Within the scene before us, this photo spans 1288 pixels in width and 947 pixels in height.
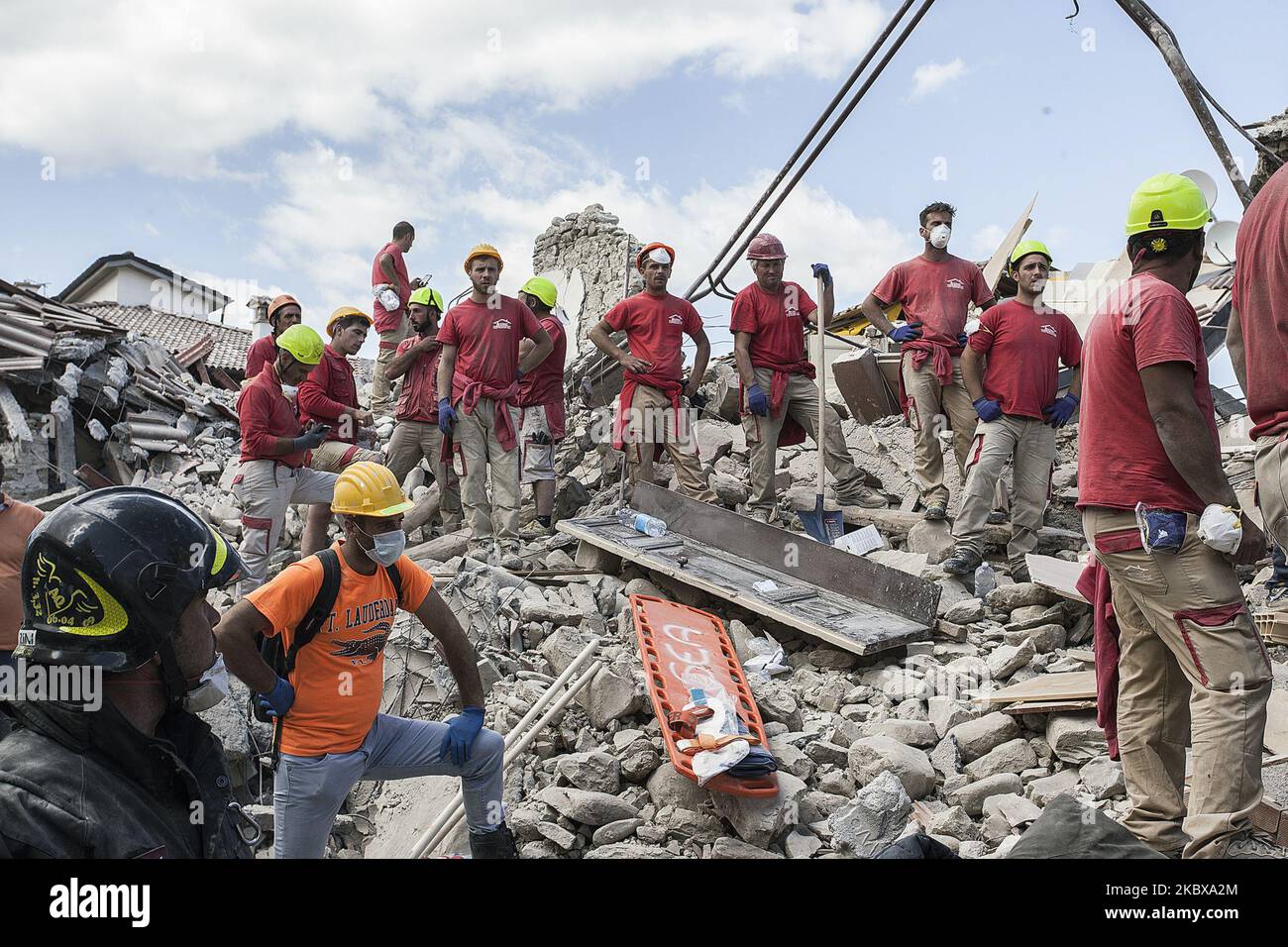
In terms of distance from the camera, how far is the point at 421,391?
8523mm

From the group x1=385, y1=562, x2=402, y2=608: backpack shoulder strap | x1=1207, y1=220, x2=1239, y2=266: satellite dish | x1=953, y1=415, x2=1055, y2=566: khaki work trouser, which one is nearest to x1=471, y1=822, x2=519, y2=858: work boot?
x1=385, y1=562, x2=402, y2=608: backpack shoulder strap

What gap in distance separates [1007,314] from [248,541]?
18.7ft

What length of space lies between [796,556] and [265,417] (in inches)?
152

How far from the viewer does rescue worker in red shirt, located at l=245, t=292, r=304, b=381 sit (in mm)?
7988

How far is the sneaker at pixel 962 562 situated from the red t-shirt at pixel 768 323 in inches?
86.7

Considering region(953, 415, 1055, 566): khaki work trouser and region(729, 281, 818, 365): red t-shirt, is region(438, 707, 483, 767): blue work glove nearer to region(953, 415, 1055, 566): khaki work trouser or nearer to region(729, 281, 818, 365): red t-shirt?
region(953, 415, 1055, 566): khaki work trouser

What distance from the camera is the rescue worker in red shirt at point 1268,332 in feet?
9.43

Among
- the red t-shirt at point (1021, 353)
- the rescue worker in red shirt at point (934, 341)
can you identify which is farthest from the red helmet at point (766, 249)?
the red t-shirt at point (1021, 353)

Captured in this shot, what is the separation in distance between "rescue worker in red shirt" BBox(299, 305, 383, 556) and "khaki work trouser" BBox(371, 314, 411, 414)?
1666mm
